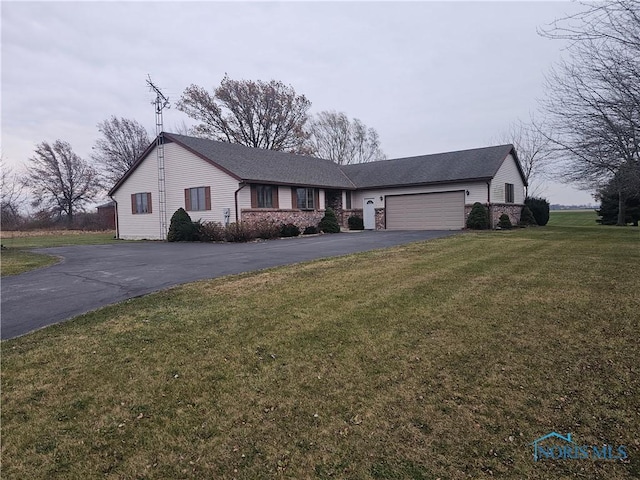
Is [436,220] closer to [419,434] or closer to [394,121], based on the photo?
[394,121]

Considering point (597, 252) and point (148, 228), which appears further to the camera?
Result: point (148, 228)

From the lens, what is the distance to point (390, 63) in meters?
18.5

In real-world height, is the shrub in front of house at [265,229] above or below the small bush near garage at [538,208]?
below

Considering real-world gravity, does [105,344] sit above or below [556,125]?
below

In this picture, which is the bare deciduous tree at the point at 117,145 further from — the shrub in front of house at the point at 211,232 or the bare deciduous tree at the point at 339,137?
the shrub in front of house at the point at 211,232

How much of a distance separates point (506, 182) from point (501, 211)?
2.30 meters

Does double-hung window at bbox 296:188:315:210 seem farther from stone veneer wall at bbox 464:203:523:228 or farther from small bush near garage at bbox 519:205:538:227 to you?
small bush near garage at bbox 519:205:538:227

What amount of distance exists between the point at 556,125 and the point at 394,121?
2434 centimetres

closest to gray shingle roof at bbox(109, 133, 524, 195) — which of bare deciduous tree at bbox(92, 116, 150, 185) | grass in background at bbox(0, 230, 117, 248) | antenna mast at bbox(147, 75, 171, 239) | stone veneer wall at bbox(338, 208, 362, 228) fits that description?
antenna mast at bbox(147, 75, 171, 239)

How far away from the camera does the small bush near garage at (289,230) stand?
1927cm

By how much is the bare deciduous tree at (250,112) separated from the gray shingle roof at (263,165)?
11.4 m

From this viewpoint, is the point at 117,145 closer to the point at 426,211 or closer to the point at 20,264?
the point at 426,211

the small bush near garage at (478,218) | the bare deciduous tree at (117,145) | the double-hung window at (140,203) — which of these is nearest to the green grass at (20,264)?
the double-hung window at (140,203)

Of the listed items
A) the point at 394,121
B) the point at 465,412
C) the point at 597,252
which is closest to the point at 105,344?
the point at 465,412
